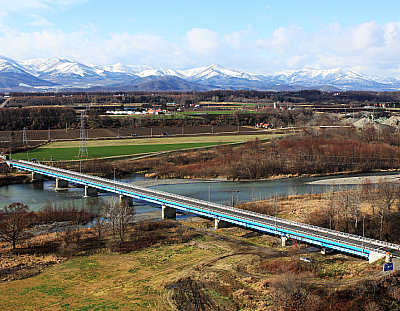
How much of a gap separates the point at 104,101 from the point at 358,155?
13518cm

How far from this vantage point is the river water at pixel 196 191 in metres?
51.0

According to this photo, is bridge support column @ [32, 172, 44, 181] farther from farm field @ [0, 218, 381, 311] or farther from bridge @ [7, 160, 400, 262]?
farm field @ [0, 218, 381, 311]

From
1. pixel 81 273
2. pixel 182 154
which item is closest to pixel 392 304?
pixel 81 273

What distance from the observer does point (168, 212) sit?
44781 mm

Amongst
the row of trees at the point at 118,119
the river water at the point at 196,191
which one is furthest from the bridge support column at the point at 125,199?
the row of trees at the point at 118,119

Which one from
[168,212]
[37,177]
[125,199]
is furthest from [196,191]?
[37,177]

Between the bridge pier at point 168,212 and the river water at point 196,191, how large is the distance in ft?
14.5

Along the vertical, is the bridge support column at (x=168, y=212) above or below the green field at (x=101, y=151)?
below

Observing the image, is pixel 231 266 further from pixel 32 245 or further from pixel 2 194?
pixel 2 194

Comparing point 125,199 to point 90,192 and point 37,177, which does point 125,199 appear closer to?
point 90,192

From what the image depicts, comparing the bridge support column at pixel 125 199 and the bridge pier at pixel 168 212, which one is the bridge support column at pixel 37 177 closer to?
the bridge support column at pixel 125 199

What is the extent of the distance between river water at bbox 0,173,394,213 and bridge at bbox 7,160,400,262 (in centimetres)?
202

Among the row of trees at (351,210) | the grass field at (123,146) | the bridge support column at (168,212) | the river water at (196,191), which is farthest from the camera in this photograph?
the grass field at (123,146)

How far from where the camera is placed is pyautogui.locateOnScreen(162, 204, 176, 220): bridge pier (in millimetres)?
44469
